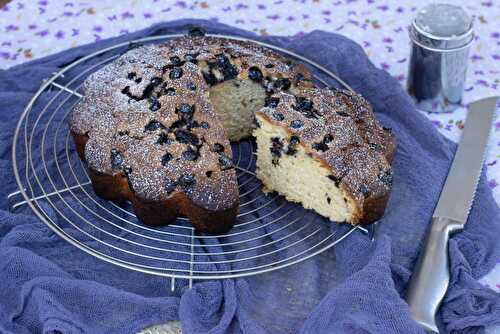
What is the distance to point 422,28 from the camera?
126 inches

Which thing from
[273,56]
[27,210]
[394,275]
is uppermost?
[273,56]

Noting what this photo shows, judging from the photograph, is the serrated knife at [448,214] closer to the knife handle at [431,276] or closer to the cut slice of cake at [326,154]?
the knife handle at [431,276]

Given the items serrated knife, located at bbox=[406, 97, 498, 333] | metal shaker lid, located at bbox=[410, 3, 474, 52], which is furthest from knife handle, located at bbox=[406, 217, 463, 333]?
metal shaker lid, located at bbox=[410, 3, 474, 52]

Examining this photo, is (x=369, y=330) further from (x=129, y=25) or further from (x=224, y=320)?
(x=129, y=25)

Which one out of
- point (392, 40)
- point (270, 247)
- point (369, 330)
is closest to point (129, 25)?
point (392, 40)

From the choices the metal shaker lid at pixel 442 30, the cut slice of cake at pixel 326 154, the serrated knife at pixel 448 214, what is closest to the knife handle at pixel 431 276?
the serrated knife at pixel 448 214

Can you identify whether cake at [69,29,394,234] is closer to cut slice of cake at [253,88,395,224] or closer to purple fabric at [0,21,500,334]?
cut slice of cake at [253,88,395,224]

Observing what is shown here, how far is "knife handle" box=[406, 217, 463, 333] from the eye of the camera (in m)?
2.44

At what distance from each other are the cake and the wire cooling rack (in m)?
0.07

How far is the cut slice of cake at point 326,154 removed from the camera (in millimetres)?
2734

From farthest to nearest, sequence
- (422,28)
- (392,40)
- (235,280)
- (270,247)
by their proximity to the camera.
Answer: (392,40)
(422,28)
(270,247)
(235,280)

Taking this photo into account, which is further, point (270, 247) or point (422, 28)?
point (422, 28)

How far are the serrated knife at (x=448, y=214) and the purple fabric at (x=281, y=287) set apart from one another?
0.06 m

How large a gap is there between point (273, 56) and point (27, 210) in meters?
1.27
